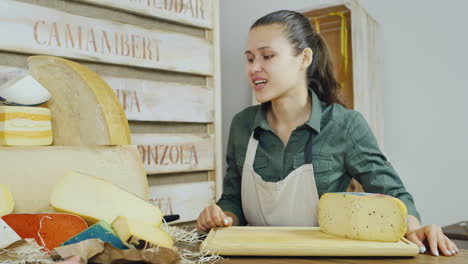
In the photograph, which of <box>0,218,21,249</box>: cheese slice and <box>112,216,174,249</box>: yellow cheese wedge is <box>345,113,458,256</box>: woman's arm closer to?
<box>112,216,174,249</box>: yellow cheese wedge

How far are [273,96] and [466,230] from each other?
117cm

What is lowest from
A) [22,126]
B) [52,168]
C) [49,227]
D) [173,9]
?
[49,227]

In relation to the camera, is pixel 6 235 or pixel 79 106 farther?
pixel 79 106

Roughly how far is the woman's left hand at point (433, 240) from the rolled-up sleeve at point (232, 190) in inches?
28.7

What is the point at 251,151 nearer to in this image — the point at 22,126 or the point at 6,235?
the point at 22,126

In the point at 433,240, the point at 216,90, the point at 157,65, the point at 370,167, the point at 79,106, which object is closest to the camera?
the point at 433,240

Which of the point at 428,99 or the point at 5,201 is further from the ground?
the point at 428,99

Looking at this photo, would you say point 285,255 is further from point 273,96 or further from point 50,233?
point 273,96

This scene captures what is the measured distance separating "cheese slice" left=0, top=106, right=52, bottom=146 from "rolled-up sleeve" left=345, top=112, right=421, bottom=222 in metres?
1.00

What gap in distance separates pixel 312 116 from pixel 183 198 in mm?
790

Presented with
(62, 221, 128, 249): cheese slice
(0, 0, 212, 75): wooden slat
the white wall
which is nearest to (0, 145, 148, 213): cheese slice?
(62, 221, 128, 249): cheese slice

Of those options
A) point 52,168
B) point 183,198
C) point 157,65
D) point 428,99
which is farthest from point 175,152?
point 428,99

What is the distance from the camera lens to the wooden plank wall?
166 centimetres

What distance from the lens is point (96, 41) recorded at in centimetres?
182
